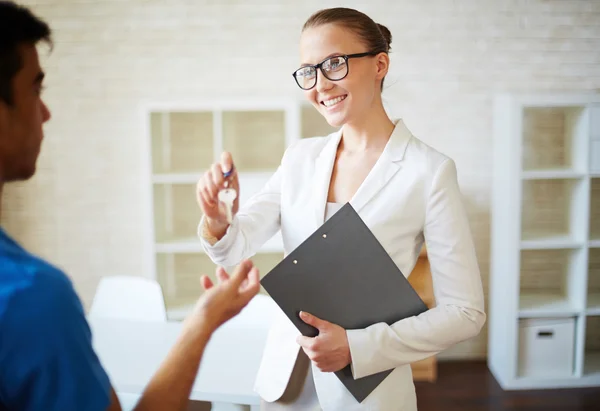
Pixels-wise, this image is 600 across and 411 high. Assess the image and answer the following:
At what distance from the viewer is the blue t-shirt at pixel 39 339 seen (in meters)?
0.66

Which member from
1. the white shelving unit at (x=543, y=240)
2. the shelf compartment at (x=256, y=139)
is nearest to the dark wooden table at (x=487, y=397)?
the white shelving unit at (x=543, y=240)

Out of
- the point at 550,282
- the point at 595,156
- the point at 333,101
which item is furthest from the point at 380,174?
the point at 550,282

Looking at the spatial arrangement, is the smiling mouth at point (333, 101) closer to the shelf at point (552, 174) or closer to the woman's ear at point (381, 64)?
the woman's ear at point (381, 64)

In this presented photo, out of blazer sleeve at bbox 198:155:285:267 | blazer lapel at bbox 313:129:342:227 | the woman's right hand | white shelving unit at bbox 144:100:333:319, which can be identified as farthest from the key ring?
white shelving unit at bbox 144:100:333:319

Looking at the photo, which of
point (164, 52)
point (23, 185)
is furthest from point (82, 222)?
point (164, 52)

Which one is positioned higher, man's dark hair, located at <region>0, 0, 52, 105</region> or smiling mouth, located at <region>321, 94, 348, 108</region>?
man's dark hair, located at <region>0, 0, 52, 105</region>

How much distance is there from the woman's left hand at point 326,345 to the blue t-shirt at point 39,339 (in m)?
0.57

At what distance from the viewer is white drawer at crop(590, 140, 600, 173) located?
334cm

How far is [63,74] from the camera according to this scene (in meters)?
3.69

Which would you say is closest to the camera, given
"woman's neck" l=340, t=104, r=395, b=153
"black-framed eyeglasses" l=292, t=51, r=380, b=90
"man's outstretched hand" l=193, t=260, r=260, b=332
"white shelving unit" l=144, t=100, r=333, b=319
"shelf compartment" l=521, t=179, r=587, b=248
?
"man's outstretched hand" l=193, t=260, r=260, b=332

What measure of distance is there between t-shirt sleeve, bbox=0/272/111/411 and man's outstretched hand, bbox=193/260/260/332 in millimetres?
226

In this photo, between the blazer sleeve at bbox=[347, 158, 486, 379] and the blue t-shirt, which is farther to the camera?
the blazer sleeve at bbox=[347, 158, 486, 379]

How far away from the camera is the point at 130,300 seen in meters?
2.58

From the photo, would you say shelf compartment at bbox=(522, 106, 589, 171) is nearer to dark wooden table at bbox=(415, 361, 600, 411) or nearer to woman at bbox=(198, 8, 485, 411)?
dark wooden table at bbox=(415, 361, 600, 411)
